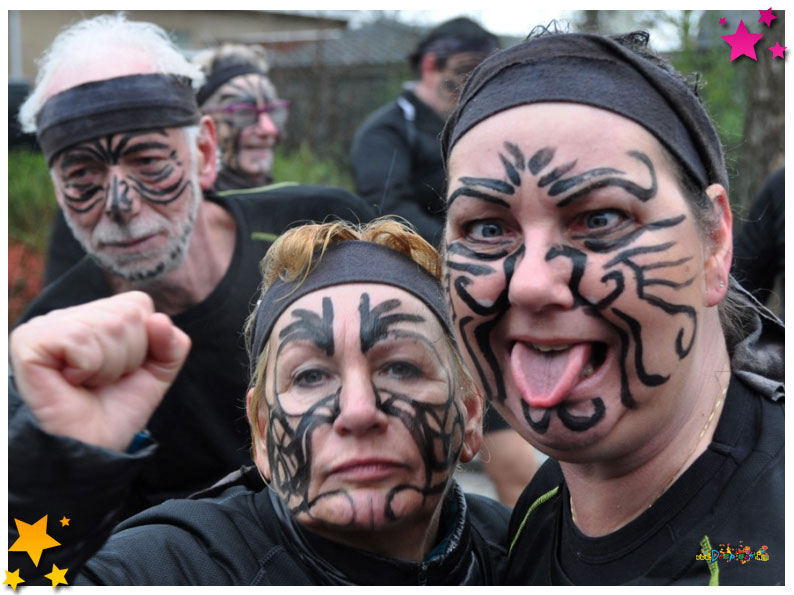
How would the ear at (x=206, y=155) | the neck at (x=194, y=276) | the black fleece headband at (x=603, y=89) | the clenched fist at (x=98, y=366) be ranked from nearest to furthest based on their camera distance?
the clenched fist at (x=98, y=366) < the black fleece headband at (x=603, y=89) < the neck at (x=194, y=276) < the ear at (x=206, y=155)

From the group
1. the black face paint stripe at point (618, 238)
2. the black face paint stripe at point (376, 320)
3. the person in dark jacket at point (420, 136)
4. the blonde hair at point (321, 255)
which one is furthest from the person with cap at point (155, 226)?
the black face paint stripe at point (618, 238)

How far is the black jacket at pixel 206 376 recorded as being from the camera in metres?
3.81

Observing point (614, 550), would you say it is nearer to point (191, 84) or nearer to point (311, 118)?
point (191, 84)

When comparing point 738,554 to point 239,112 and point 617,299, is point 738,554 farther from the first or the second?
point 239,112

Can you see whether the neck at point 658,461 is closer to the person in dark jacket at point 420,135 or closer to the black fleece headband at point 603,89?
the black fleece headband at point 603,89

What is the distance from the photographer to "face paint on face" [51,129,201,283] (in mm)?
3895

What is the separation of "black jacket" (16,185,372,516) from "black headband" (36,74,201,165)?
1.70 ft

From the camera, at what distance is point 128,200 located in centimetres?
389

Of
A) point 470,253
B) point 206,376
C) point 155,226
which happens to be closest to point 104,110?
point 155,226

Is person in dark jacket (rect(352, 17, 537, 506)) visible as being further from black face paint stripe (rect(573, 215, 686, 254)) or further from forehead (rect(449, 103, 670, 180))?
black face paint stripe (rect(573, 215, 686, 254))

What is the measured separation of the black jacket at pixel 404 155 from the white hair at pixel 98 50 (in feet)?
5.76

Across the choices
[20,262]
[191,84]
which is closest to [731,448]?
[191,84]

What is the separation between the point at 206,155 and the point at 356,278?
1.89 meters

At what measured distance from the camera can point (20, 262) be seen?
932 centimetres
